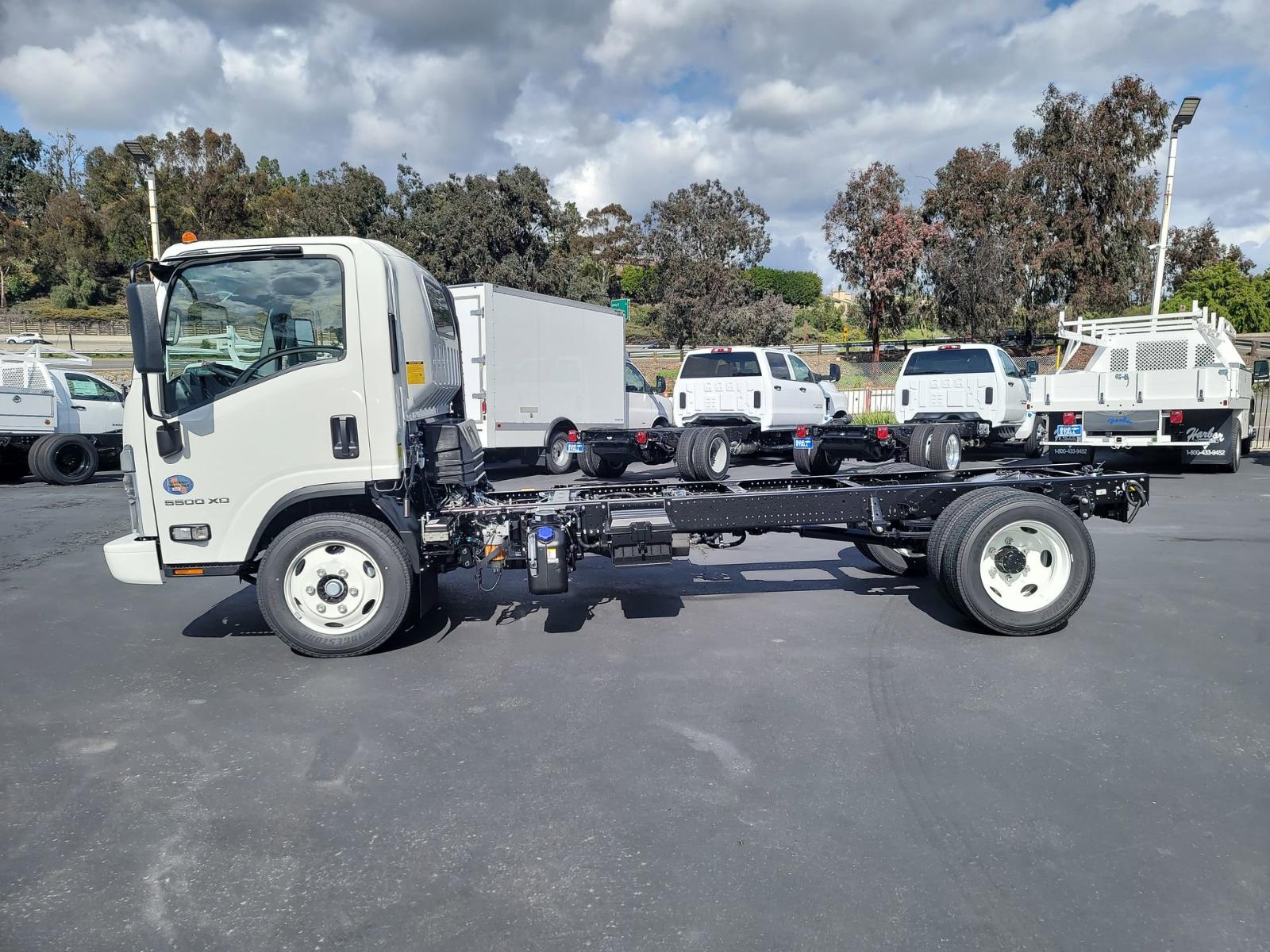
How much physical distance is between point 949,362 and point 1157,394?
11.2ft

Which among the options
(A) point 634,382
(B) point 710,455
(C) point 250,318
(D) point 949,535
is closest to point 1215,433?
(B) point 710,455

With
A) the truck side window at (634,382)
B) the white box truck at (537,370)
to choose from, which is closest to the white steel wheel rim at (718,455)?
the white box truck at (537,370)

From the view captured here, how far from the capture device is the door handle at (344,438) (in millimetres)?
5562

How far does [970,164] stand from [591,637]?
37.8 metres

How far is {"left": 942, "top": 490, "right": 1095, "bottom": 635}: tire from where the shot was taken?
5836mm

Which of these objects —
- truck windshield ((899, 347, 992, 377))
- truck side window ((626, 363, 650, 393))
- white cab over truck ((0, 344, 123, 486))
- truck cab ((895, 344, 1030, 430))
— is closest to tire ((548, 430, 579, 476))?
truck side window ((626, 363, 650, 393))

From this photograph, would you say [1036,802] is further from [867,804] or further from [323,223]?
[323,223]

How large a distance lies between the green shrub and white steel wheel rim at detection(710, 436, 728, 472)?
197 feet

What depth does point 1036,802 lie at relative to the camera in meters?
3.73

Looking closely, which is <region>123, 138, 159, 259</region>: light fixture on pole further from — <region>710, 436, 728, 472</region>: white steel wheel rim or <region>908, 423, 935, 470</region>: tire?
<region>908, 423, 935, 470</region>: tire

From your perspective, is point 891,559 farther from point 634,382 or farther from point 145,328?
point 634,382

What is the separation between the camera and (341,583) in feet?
18.5

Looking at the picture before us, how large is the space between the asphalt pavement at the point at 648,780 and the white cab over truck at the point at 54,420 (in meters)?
10.5

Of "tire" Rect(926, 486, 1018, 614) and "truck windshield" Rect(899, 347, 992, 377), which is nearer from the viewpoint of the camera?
"tire" Rect(926, 486, 1018, 614)
